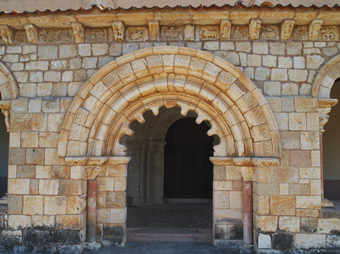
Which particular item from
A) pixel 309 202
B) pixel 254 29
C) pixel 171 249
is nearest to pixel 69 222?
pixel 171 249

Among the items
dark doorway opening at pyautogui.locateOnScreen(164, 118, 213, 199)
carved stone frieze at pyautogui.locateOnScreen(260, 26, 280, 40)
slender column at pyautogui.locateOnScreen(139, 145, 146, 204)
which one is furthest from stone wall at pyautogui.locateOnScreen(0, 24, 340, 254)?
dark doorway opening at pyautogui.locateOnScreen(164, 118, 213, 199)

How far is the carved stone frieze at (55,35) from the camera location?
15.6 ft

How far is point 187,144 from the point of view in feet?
28.8

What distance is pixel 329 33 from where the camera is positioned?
14.9 ft

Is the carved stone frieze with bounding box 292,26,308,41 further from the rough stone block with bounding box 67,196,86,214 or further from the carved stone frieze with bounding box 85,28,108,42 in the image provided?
the rough stone block with bounding box 67,196,86,214

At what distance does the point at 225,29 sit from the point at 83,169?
3174 mm

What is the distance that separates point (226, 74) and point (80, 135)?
252 centimetres

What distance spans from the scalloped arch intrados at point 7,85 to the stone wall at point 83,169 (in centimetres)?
7

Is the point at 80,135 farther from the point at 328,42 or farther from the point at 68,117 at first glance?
the point at 328,42

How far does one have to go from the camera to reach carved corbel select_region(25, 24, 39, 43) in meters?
4.55

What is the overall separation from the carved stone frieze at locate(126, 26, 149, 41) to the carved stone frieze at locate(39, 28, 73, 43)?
98cm

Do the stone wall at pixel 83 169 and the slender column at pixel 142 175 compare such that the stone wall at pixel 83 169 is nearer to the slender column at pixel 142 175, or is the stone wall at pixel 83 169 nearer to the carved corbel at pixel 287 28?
the carved corbel at pixel 287 28

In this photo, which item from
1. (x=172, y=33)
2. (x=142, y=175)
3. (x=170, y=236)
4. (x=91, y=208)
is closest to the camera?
(x=172, y=33)

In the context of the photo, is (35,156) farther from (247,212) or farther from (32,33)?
(247,212)
